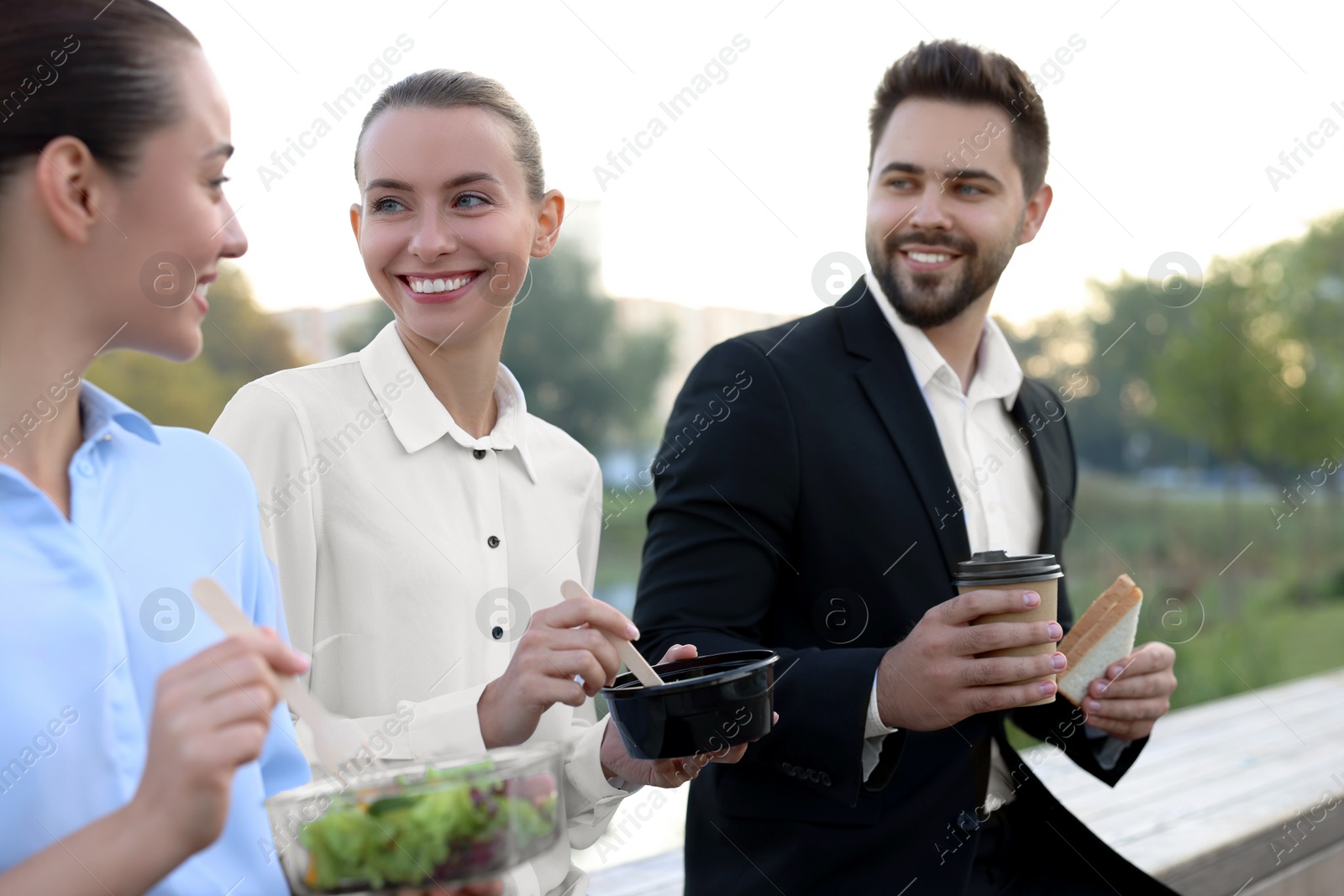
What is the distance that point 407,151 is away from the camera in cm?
194

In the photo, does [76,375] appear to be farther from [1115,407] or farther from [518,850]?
[1115,407]

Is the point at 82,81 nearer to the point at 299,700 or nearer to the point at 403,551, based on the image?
the point at 299,700

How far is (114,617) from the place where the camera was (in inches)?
49.3

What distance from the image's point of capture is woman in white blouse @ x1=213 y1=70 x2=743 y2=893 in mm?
1883

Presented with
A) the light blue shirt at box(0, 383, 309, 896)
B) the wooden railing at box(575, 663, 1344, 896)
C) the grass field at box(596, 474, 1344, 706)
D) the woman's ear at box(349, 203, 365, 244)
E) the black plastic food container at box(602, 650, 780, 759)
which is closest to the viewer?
the light blue shirt at box(0, 383, 309, 896)

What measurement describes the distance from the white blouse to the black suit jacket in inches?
16.2

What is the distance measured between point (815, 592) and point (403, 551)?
989mm

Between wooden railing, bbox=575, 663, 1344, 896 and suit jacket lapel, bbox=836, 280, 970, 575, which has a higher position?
suit jacket lapel, bbox=836, 280, 970, 575

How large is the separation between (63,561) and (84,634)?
83 mm

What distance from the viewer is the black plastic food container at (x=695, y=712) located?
5.11 feet

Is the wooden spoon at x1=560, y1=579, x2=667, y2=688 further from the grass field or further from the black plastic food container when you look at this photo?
the grass field

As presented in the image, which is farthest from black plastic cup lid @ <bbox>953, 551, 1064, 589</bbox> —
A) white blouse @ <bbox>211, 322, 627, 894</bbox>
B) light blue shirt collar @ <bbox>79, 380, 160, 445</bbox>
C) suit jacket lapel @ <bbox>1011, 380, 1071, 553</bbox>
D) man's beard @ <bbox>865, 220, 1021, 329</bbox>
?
light blue shirt collar @ <bbox>79, 380, 160, 445</bbox>

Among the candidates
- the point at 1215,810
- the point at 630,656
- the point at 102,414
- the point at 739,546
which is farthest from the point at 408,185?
the point at 1215,810

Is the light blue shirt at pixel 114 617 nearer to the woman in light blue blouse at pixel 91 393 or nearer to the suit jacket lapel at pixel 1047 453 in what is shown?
the woman in light blue blouse at pixel 91 393
